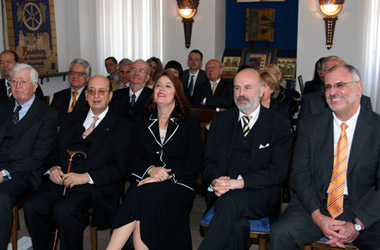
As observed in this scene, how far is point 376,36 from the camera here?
7520 mm

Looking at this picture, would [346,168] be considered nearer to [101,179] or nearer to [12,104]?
[101,179]

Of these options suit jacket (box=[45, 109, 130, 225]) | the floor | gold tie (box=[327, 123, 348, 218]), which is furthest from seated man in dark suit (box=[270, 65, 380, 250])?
suit jacket (box=[45, 109, 130, 225])

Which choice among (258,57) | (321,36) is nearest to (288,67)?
(258,57)

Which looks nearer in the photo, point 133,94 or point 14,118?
point 14,118

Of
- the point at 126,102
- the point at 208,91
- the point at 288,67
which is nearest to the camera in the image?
the point at 126,102

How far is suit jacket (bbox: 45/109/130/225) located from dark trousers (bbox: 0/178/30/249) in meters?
0.28

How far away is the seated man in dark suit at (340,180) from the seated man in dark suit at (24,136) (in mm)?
1935

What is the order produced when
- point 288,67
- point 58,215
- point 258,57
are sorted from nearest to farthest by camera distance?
point 58,215
point 288,67
point 258,57

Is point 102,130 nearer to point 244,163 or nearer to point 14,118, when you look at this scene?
point 14,118

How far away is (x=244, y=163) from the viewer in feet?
10.3

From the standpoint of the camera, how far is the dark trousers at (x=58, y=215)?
3.09 m

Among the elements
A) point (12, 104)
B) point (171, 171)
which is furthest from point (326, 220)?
point (12, 104)

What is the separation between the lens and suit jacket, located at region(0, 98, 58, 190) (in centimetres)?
341

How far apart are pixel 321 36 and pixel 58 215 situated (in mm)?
6205
